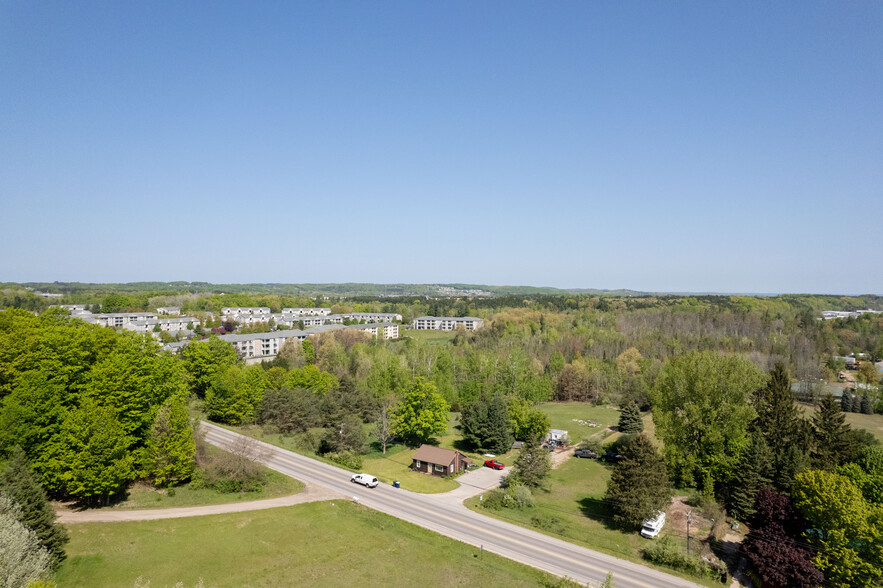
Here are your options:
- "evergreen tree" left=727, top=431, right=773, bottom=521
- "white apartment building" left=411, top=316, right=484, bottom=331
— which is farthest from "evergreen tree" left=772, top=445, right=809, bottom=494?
"white apartment building" left=411, top=316, right=484, bottom=331

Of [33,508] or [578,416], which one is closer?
[33,508]

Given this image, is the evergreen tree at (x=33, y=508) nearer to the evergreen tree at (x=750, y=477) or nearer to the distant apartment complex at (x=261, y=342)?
the evergreen tree at (x=750, y=477)

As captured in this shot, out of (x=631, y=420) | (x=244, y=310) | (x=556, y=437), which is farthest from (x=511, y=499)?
(x=244, y=310)

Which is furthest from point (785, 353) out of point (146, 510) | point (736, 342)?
point (146, 510)

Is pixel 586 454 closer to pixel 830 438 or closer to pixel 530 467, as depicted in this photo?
pixel 530 467

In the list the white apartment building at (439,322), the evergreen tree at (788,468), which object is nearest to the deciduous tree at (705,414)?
the evergreen tree at (788,468)

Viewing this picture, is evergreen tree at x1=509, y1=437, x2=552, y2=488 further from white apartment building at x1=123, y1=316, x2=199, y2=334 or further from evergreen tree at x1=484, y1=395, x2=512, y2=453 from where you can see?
white apartment building at x1=123, y1=316, x2=199, y2=334
